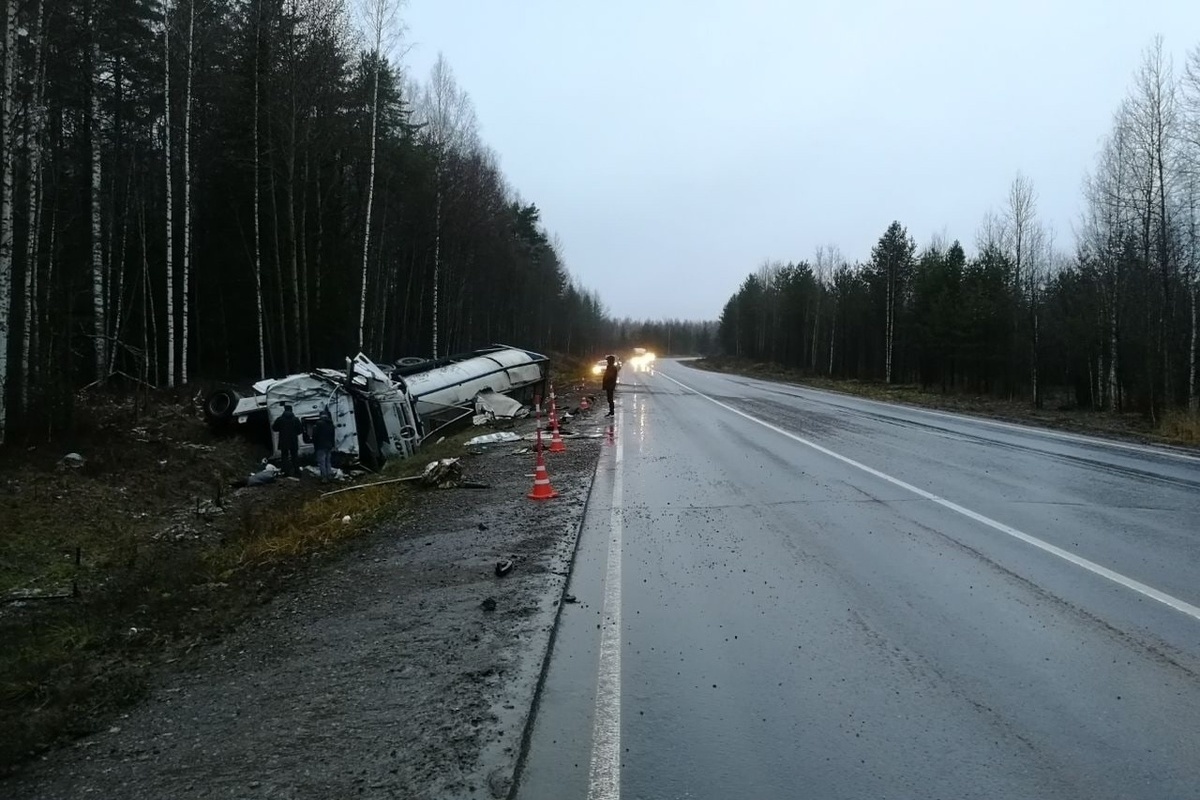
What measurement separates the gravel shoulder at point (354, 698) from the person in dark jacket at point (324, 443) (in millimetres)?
8087

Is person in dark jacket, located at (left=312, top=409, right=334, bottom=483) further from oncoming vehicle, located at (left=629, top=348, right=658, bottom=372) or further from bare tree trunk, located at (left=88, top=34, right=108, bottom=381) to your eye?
oncoming vehicle, located at (left=629, top=348, right=658, bottom=372)

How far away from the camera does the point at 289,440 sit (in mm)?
15750

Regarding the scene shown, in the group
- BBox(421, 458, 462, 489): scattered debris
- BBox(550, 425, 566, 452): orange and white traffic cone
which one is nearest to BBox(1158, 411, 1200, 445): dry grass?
BBox(550, 425, 566, 452): orange and white traffic cone

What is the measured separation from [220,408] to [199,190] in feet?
57.0

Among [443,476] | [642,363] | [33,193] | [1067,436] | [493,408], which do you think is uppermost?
[33,193]

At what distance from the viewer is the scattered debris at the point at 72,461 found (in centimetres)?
1353

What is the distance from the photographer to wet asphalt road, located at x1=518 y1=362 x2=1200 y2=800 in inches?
145

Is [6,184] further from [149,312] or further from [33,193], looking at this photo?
[149,312]

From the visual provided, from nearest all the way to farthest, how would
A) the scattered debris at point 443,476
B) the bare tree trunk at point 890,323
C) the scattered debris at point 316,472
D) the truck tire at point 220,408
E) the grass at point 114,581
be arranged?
the grass at point 114,581 < the scattered debris at point 443,476 < the scattered debris at point 316,472 < the truck tire at point 220,408 < the bare tree trunk at point 890,323

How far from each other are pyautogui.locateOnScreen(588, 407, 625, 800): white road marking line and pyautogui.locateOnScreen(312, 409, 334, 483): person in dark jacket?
9521 millimetres

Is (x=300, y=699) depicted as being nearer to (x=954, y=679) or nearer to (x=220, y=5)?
(x=954, y=679)

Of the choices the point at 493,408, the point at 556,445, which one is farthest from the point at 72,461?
the point at 493,408

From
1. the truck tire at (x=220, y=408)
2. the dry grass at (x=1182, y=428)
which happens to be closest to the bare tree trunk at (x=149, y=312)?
the truck tire at (x=220, y=408)

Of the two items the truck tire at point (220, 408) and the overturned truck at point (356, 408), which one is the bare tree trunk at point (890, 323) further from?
the truck tire at point (220, 408)
